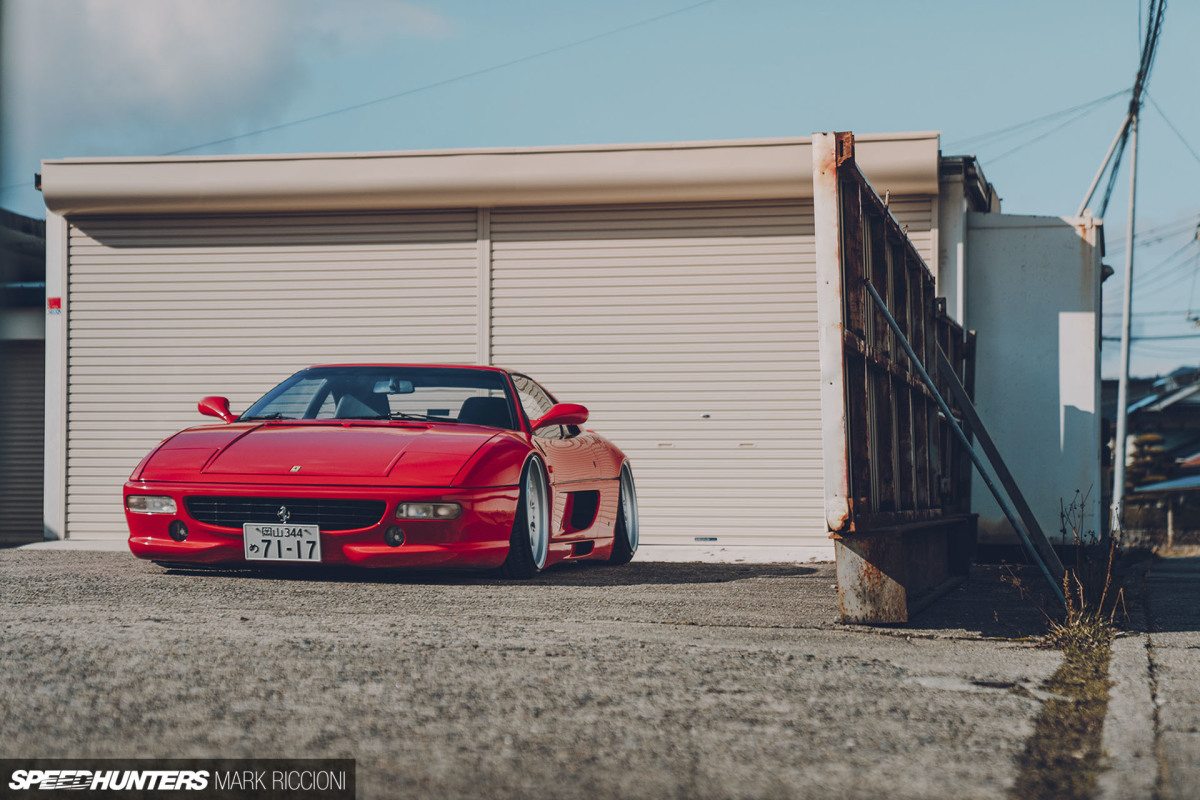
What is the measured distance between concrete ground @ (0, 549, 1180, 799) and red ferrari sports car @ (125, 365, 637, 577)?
1.42 ft

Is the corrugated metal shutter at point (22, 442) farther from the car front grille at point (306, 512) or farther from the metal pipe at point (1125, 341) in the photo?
the metal pipe at point (1125, 341)

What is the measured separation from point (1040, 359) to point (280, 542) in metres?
7.41

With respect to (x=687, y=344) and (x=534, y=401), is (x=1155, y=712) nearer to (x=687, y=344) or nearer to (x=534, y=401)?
(x=534, y=401)

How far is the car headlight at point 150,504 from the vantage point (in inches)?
239

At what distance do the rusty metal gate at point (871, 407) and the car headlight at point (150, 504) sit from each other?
128 inches

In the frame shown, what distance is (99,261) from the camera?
12242 mm

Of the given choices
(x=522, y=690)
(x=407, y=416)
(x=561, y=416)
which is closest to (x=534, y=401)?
(x=561, y=416)

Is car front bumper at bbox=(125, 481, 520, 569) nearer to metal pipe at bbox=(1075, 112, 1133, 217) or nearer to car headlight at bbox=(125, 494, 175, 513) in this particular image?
car headlight at bbox=(125, 494, 175, 513)

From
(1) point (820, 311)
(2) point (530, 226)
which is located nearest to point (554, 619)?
(1) point (820, 311)

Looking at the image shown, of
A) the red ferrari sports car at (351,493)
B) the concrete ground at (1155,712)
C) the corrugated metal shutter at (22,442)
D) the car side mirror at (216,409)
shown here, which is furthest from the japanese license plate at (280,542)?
the corrugated metal shutter at (22,442)

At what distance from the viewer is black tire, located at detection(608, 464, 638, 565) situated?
8234 mm

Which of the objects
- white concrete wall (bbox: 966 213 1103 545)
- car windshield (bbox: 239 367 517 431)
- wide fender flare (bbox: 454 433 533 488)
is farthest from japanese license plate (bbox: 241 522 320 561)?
white concrete wall (bbox: 966 213 1103 545)

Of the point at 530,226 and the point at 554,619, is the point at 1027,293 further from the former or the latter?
the point at 554,619

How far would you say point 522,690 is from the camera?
335cm
